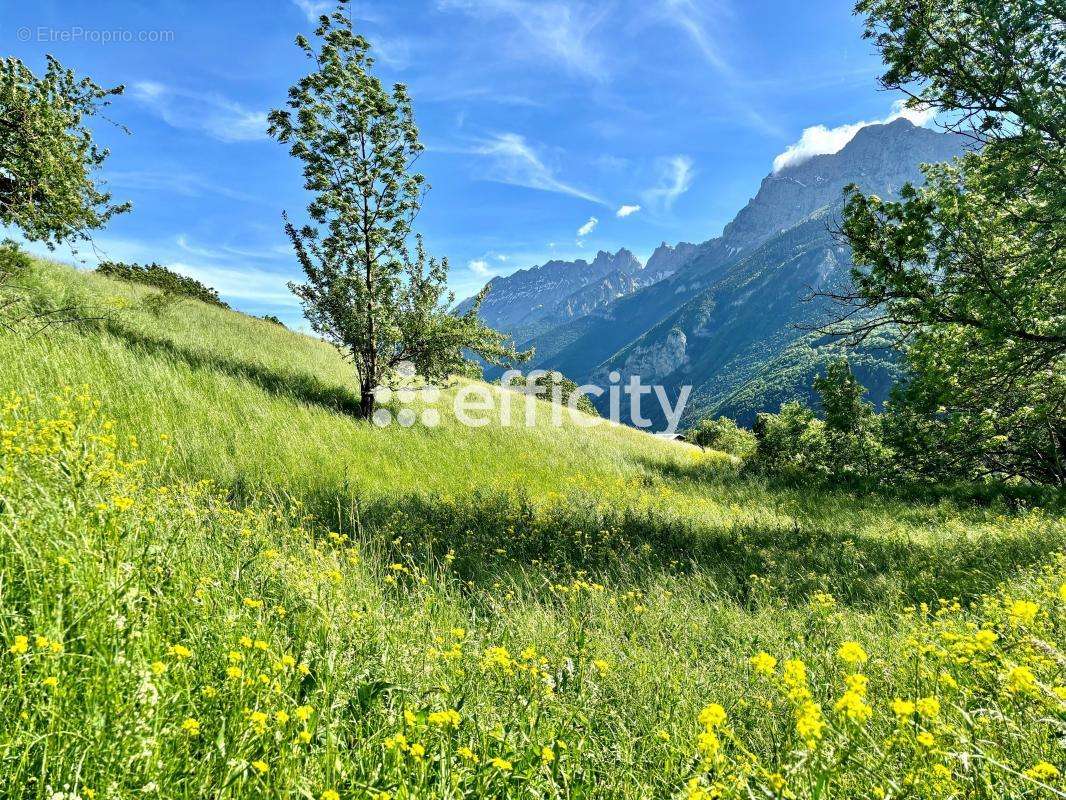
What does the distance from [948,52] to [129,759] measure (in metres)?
12.8

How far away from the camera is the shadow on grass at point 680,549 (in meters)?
5.93

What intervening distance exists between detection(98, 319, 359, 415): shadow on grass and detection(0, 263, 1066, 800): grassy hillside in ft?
5.13

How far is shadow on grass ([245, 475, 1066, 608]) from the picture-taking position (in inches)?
233

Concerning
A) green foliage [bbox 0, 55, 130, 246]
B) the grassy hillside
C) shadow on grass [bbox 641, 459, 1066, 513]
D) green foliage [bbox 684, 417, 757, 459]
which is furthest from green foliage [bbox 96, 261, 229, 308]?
green foliage [bbox 684, 417, 757, 459]

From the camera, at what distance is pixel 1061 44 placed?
23.4 ft

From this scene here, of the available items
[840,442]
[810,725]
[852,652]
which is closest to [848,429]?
[840,442]

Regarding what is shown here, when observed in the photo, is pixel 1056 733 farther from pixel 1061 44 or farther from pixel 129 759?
pixel 1061 44

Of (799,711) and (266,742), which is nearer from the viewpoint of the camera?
(799,711)

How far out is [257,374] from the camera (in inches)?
500

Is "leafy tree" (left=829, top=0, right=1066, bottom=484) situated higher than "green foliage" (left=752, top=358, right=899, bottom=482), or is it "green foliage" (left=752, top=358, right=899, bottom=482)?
"leafy tree" (left=829, top=0, right=1066, bottom=484)

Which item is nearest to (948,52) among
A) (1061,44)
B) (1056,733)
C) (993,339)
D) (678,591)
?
(1061,44)

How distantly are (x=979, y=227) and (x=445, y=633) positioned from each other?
12063 millimetres

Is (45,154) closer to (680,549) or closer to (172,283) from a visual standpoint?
(680,549)

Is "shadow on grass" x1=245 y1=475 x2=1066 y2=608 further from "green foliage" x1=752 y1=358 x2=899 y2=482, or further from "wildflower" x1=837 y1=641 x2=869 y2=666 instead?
"green foliage" x1=752 y1=358 x2=899 y2=482
